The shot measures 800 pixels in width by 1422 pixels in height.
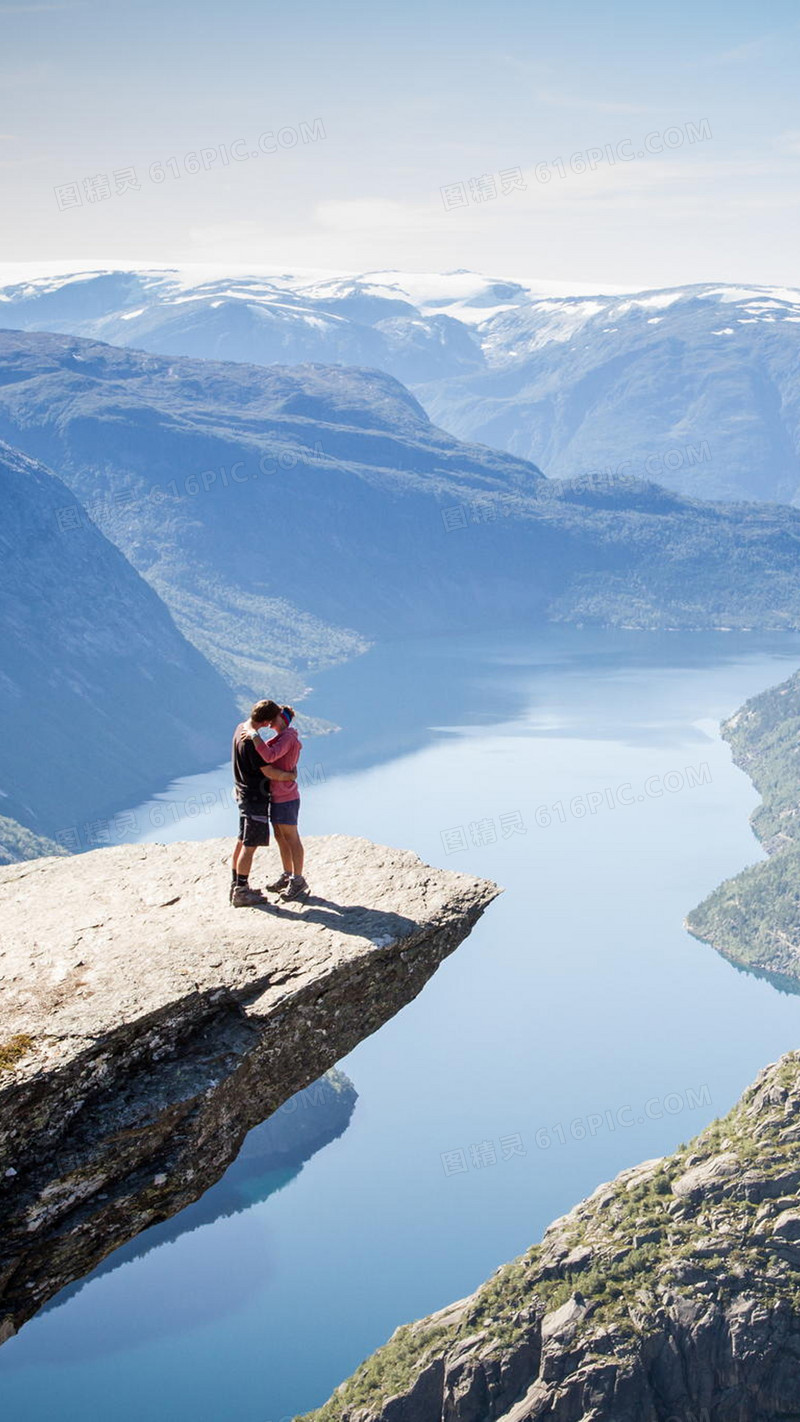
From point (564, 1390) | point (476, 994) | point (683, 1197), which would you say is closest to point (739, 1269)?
point (683, 1197)

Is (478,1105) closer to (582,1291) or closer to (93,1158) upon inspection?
(582,1291)

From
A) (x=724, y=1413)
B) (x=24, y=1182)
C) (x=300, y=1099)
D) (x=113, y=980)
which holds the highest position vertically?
(x=300, y=1099)

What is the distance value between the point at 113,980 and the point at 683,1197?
68.3 m

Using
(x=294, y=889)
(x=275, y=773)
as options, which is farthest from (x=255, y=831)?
(x=294, y=889)

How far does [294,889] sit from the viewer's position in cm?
1845

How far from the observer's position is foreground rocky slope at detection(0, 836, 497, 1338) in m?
14.0

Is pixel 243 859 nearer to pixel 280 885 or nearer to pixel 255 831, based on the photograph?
pixel 255 831

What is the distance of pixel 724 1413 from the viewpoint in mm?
68500

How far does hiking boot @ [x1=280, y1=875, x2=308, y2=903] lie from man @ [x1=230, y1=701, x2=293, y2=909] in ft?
1.12

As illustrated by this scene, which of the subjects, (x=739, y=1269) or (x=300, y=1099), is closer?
(x=739, y=1269)

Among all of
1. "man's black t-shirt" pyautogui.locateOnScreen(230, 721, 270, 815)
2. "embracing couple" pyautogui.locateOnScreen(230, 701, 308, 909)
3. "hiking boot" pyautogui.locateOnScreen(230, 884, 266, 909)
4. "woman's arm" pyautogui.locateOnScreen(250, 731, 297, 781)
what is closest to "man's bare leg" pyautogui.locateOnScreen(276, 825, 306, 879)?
"embracing couple" pyautogui.locateOnScreen(230, 701, 308, 909)

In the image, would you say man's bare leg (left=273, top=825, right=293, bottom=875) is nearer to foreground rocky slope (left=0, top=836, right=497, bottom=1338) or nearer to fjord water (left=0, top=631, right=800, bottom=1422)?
foreground rocky slope (left=0, top=836, right=497, bottom=1338)

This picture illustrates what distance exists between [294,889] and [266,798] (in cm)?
144

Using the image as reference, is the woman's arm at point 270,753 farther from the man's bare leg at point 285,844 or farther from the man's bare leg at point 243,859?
the man's bare leg at point 243,859
